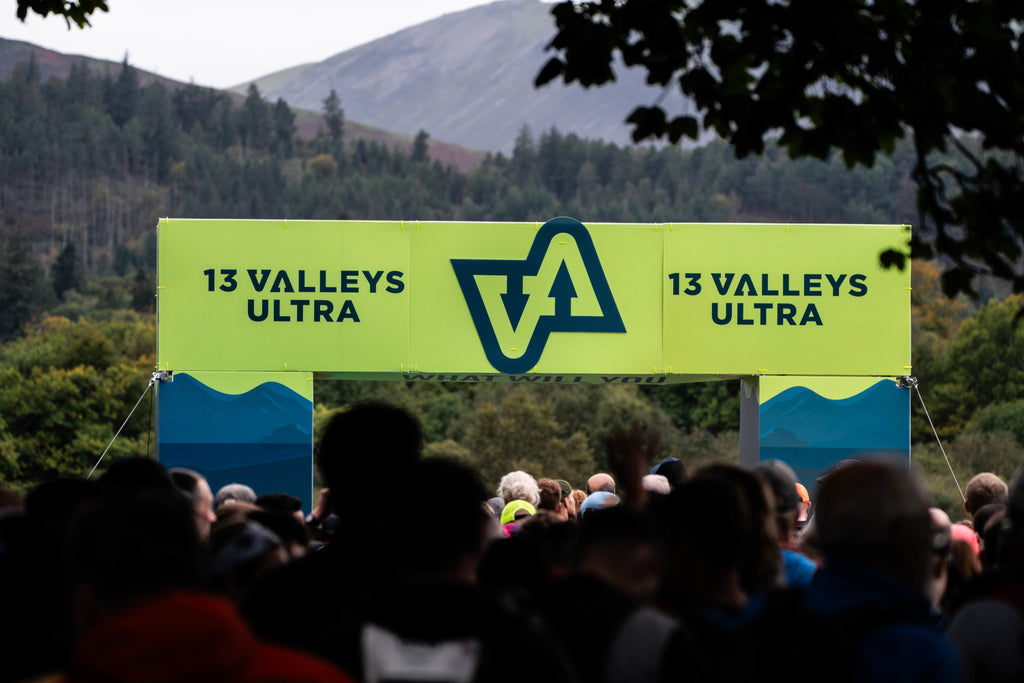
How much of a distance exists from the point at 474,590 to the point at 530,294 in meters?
8.27

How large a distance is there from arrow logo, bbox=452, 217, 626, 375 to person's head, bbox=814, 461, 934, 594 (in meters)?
7.94

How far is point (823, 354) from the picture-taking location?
1078cm

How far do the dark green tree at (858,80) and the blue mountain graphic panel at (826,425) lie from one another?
6075mm

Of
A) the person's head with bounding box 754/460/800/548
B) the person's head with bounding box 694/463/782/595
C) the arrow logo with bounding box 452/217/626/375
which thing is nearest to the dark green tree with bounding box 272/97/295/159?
the arrow logo with bounding box 452/217/626/375

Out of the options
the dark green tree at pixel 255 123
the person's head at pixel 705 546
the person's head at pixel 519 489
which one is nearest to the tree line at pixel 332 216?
the dark green tree at pixel 255 123

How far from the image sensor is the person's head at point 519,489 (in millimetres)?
7586

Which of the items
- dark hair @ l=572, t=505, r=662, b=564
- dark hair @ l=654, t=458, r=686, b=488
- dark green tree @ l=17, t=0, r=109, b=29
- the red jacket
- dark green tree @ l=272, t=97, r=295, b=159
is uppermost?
dark green tree @ l=272, t=97, r=295, b=159

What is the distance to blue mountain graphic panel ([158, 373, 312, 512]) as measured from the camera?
10648mm

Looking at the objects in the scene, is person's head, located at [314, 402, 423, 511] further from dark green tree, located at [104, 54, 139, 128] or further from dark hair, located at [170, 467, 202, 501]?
dark green tree, located at [104, 54, 139, 128]

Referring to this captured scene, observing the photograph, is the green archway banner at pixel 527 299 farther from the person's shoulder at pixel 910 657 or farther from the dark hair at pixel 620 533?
the person's shoulder at pixel 910 657

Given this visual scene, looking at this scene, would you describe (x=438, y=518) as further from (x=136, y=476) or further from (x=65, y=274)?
(x=65, y=274)

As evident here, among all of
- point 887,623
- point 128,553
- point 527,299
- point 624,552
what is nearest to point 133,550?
point 128,553

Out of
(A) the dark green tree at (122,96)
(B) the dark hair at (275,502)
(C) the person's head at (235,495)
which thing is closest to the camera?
(B) the dark hair at (275,502)

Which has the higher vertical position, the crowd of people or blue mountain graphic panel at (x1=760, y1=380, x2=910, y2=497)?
the crowd of people
